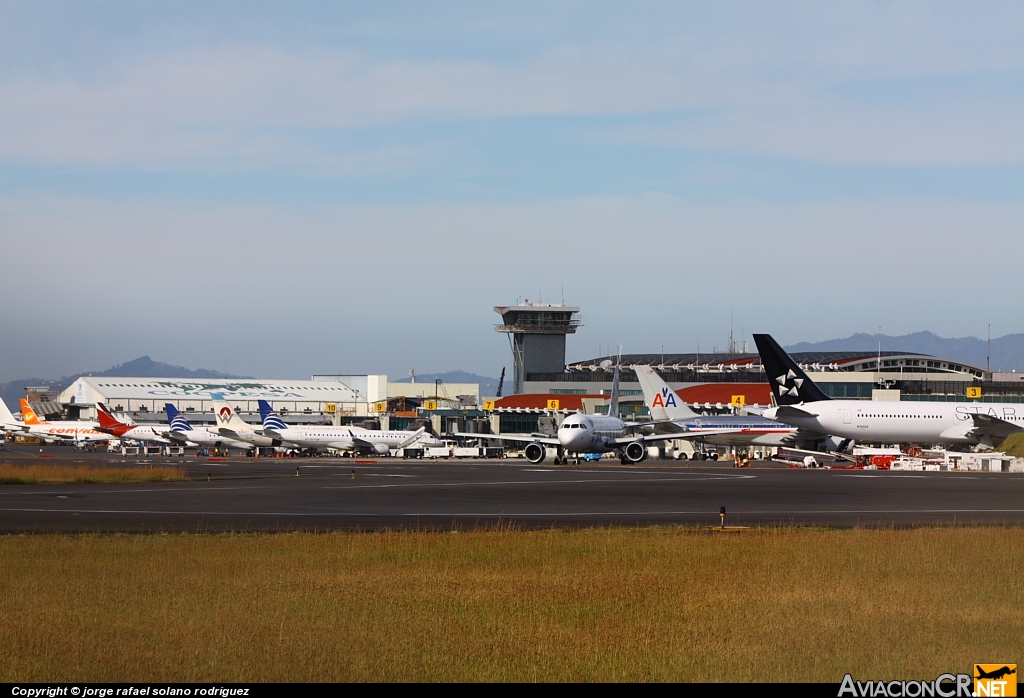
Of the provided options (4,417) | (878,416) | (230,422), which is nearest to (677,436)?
(878,416)

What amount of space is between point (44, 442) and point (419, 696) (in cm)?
14154

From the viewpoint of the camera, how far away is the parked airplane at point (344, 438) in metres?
99.1

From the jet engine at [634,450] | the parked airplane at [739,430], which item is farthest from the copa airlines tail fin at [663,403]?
the jet engine at [634,450]

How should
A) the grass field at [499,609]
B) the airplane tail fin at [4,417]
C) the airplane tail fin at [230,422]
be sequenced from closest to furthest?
1. the grass field at [499,609]
2. the airplane tail fin at [230,422]
3. the airplane tail fin at [4,417]

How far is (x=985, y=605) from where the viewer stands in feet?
52.2

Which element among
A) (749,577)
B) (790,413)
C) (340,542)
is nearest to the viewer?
(749,577)

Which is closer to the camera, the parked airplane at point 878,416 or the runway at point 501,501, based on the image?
the runway at point 501,501

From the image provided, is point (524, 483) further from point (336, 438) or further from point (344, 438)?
point (344, 438)

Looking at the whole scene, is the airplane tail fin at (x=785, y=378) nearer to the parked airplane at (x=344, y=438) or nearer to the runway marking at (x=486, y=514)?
the parked airplane at (x=344, y=438)

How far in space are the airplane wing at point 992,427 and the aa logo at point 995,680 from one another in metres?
72.4

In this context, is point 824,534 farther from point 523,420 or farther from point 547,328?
point 547,328

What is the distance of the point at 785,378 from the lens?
80.5m

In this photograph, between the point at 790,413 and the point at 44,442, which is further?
the point at 44,442

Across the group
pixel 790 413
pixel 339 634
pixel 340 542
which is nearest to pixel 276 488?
pixel 340 542
